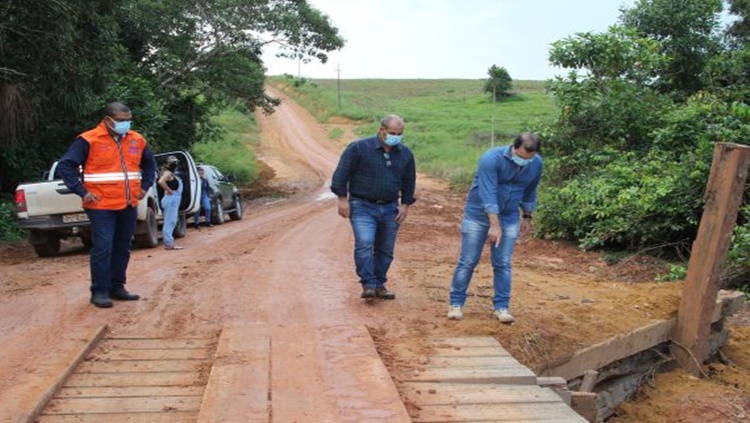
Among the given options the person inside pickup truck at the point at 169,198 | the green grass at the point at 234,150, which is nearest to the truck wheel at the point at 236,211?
the person inside pickup truck at the point at 169,198

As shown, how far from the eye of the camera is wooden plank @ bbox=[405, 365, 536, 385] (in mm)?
4359

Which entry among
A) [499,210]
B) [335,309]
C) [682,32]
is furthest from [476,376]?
[682,32]

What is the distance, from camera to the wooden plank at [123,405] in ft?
12.4

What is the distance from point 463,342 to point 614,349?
1.65 m

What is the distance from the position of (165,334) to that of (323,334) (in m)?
1.16

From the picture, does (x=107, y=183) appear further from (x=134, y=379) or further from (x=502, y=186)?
(x=502, y=186)

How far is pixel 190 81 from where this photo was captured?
916 inches

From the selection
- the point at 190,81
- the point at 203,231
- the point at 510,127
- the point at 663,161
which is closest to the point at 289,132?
the point at 510,127

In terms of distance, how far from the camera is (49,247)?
1098 centimetres

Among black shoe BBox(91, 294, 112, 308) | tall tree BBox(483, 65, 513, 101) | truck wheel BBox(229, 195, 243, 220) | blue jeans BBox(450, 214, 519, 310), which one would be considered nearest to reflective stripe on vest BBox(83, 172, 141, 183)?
black shoe BBox(91, 294, 112, 308)

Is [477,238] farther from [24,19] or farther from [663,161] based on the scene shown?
[24,19]

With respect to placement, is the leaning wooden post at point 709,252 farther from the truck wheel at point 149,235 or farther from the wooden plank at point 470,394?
the truck wheel at point 149,235

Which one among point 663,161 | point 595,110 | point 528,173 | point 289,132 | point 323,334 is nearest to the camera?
point 323,334

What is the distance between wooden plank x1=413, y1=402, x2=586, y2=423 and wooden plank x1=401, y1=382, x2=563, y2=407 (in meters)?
0.07
